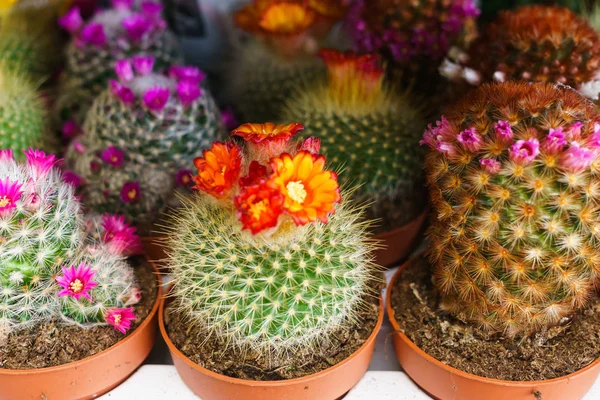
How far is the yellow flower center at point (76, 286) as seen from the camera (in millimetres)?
923

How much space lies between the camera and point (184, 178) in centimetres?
122

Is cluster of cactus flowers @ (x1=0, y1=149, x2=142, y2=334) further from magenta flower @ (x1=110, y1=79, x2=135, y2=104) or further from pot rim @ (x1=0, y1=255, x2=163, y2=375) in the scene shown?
magenta flower @ (x1=110, y1=79, x2=135, y2=104)

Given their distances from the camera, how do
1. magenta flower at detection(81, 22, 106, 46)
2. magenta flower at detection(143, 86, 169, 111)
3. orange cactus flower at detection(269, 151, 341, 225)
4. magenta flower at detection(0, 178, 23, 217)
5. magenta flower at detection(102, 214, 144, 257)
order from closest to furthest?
orange cactus flower at detection(269, 151, 341, 225), magenta flower at detection(0, 178, 23, 217), magenta flower at detection(102, 214, 144, 257), magenta flower at detection(143, 86, 169, 111), magenta flower at detection(81, 22, 106, 46)

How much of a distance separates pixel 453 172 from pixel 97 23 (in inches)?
41.0

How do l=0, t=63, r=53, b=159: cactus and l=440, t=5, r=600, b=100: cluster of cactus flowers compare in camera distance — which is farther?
l=0, t=63, r=53, b=159: cactus

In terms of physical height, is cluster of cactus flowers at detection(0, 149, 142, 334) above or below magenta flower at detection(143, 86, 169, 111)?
below

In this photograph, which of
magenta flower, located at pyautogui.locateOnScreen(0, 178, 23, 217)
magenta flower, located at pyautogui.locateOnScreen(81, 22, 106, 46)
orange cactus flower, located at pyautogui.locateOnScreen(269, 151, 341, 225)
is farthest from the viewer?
magenta flower, located at pyautogui.locateOnScreen(81, 22, 106, 46)

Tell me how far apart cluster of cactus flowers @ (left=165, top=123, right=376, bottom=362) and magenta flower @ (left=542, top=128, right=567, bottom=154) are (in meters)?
0.31

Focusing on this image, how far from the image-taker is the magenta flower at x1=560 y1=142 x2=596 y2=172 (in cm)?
80

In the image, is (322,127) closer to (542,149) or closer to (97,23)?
(542,149)

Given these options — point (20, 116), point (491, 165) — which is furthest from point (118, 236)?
point (491, 165)

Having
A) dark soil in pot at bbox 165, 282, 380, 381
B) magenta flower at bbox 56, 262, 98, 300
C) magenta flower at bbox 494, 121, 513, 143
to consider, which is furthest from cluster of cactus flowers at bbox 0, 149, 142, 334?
magenta flower at bbox 494, 121, 513, 143

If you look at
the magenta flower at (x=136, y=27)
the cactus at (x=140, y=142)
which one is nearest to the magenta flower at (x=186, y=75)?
the cactus at (x=140, y=142)

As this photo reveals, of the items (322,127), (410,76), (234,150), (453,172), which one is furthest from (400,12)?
(234,150)
